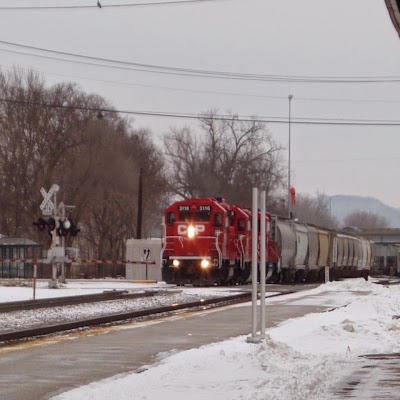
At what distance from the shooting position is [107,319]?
1928 centimetres

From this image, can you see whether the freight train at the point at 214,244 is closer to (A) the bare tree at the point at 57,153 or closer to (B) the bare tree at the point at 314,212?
(A) the bare tree at the point at 57,153

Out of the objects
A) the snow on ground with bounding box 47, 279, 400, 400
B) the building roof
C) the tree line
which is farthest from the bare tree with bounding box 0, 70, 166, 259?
the building roof

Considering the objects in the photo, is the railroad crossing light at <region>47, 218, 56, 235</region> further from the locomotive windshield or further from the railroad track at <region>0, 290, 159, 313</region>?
the locomotive windshield

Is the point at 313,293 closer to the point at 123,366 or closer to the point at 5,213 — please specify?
the point at 123,366

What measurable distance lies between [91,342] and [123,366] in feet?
10.4

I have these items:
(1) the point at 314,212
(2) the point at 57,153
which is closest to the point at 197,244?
(2) the point at 57,153

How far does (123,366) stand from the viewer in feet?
38.0

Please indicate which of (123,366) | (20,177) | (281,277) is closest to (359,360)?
(123,366)

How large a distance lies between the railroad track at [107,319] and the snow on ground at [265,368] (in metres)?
3.92

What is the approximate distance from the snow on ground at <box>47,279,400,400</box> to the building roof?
11.6ft

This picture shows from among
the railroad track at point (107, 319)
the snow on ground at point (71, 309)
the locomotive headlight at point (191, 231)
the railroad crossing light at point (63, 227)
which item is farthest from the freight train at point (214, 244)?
the railroad track at point (107, 319)

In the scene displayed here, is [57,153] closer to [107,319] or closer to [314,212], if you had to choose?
[107,319]

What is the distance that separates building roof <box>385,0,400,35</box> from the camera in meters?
7.45

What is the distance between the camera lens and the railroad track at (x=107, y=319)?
15641 mm
